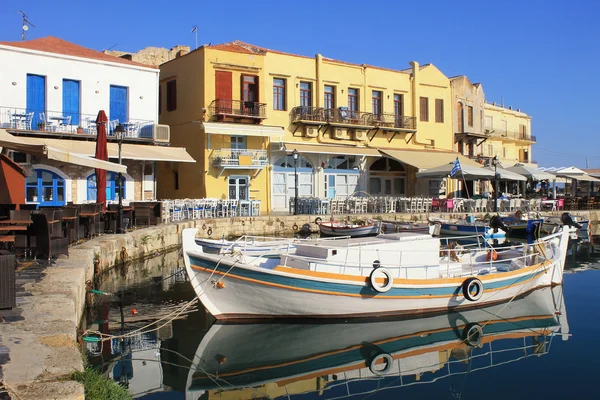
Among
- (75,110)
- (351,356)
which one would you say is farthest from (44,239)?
(75,110)

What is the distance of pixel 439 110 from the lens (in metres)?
36.6

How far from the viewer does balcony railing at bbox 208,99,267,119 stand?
27.4 meters

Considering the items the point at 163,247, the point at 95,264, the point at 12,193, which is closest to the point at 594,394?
the point at 95,264

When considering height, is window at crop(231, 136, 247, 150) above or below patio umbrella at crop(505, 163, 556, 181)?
above

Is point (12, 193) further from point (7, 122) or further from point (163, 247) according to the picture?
point (7, 122)

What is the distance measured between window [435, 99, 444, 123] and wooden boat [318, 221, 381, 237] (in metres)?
15.2

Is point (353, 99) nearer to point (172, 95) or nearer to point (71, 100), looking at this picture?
point (172, 95)

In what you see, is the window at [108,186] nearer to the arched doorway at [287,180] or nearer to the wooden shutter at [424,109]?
the arched doorway at [287,180]

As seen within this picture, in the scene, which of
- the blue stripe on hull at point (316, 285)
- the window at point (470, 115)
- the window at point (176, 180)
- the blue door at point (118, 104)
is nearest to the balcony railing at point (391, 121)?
the window at point (470, 115)

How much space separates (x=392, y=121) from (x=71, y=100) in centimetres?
1815

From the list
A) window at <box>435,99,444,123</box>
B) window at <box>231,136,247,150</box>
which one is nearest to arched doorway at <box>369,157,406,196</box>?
window at <box>435,99,444,123</box>

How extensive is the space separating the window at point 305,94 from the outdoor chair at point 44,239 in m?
21.5

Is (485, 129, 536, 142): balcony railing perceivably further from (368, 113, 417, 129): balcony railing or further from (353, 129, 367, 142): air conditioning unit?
(353, 129, 367, 142): air conditioning unit

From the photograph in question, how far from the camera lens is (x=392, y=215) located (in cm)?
2883
